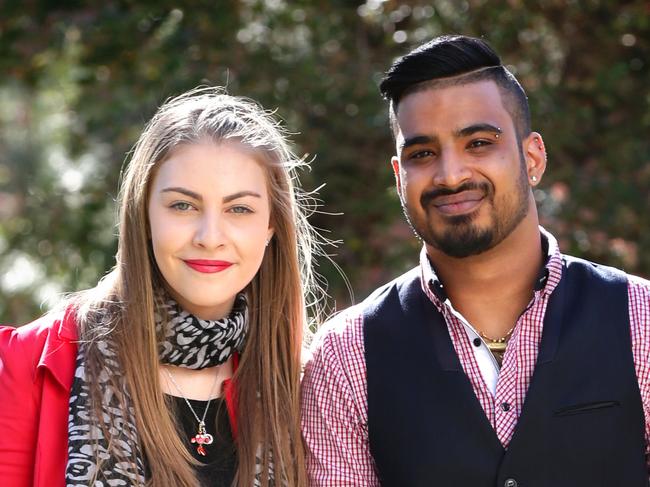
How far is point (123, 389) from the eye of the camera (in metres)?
2.62

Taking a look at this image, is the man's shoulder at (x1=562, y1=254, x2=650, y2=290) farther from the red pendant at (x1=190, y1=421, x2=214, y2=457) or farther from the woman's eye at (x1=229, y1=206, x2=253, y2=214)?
the red pendant at (x1=190, y1=421, x2=214, y2=457)

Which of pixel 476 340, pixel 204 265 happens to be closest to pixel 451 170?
pixel 476 340

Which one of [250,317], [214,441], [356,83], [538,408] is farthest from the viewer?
[356,83]

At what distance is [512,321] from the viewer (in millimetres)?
2738

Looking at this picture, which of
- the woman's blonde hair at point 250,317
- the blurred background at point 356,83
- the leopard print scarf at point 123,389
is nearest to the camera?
the leopard print scarf at point 123,389

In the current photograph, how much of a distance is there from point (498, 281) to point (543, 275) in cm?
12

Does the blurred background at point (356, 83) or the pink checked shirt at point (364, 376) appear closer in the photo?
Result: the pink checked shirt at point (364, 376)

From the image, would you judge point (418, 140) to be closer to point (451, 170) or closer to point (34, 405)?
point (451, 170)

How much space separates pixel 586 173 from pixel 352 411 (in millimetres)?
2595

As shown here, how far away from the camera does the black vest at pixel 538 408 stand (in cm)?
250

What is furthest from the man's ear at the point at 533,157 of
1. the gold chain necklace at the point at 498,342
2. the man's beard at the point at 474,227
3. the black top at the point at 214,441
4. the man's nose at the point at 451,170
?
the black top at the point at 214,441

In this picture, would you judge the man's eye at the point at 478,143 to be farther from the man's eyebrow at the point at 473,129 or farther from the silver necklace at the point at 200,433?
the silver necklace at the point at 200,433

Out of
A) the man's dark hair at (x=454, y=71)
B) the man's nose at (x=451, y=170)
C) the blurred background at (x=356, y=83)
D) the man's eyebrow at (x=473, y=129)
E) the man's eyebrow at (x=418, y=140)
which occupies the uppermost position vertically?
the blurred background at (x=356, y=83)

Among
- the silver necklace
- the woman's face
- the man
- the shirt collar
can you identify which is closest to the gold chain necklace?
the man
